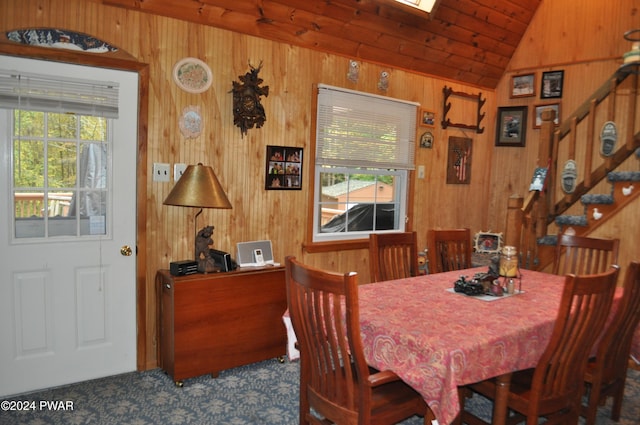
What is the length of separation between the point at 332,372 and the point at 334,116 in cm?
252

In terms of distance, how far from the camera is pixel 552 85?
16.4ft

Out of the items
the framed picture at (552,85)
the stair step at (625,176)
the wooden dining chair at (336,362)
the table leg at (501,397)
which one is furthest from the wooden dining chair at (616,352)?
the framed picture at (552,85)

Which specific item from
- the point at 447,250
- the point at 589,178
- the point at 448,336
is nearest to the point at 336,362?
the point at 448,336

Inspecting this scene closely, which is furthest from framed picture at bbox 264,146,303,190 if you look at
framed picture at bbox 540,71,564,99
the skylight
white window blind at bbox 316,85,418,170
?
framed picture at bbox 540,71,564,99

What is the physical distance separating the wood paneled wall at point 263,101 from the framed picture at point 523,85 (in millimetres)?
111

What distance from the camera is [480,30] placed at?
457cm

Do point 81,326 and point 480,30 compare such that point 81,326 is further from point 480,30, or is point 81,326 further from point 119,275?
point 480,30

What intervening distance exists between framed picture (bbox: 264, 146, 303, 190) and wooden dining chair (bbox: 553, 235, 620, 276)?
6.60 ft

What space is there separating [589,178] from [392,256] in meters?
2.50

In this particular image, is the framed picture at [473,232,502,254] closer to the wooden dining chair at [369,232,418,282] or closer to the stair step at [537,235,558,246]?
the stair step at [537,235,558,246]

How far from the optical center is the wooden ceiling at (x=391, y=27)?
10.5 feet

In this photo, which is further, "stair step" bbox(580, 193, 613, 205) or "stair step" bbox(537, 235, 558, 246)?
"stair step" bbox(537, 235, 558, 246)

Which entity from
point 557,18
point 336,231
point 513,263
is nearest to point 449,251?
point 513,263

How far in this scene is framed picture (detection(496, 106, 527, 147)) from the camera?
521 cm
